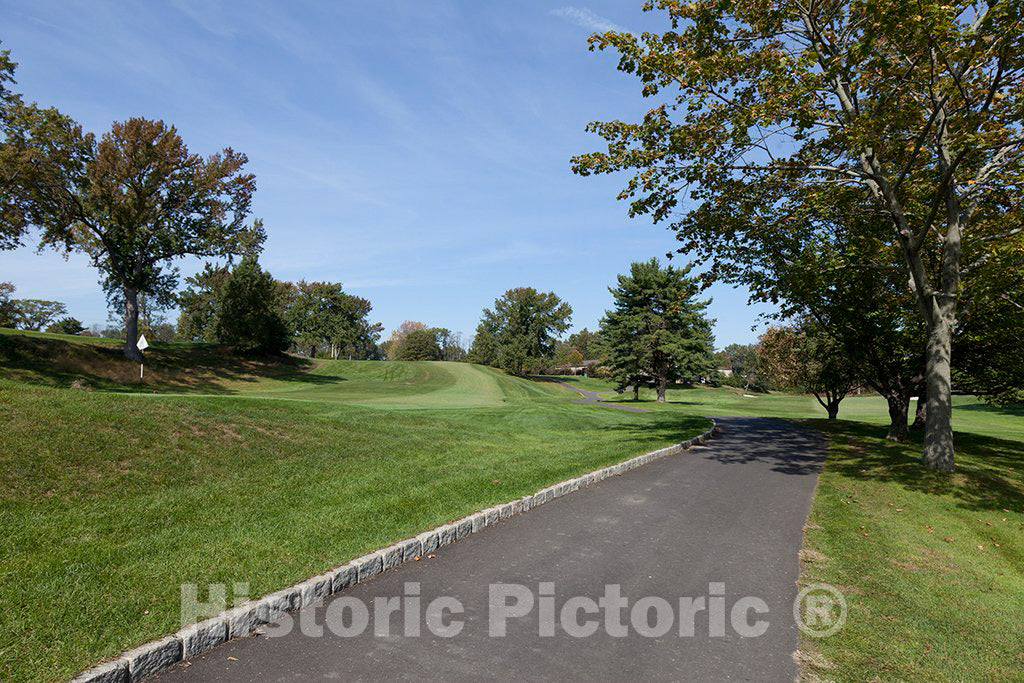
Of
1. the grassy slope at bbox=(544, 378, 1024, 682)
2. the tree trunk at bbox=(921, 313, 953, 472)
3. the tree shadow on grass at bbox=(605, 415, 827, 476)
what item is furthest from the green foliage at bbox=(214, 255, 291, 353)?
the tree trunk at bbox=(921, 313, 953, 472)

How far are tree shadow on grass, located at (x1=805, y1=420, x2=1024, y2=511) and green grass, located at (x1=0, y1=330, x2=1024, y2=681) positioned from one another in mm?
100

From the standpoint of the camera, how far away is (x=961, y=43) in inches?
440

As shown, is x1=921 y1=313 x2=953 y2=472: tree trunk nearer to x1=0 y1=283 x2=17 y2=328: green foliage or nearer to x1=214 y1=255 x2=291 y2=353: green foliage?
x1=214 y1=255 x2=291 y2=353: green foliage

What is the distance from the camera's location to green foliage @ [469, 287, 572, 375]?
77375 mm

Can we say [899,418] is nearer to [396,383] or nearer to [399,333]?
[396,383]

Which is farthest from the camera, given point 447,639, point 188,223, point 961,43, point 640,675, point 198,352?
point 198,352

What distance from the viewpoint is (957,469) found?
13.0 m

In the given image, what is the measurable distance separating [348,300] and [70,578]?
294 feet

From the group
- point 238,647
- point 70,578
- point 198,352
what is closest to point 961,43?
point 238,647

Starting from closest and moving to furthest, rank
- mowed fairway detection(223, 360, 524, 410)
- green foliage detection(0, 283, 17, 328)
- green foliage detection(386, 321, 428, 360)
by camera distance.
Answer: mowed fairway detection(223, 360, 524, 410)
green foliage detection(0, 283, 17, 328)
green foliage detection(386, 321, 428, 360)

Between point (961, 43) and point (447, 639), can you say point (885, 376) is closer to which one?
point (961, 43)

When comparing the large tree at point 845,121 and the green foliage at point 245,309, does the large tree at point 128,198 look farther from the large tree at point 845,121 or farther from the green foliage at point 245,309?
the large tree at point 845,121

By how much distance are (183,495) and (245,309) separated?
141ft

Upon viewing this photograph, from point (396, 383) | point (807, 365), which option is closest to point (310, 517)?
point (807, 365)
